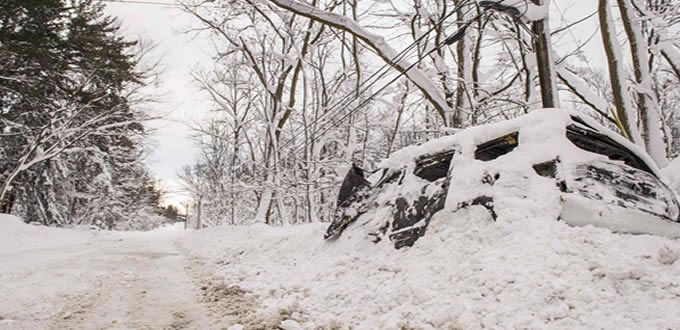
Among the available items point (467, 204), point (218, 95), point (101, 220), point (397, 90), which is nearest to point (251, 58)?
point (218, 95)

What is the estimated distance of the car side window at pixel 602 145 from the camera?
418cm

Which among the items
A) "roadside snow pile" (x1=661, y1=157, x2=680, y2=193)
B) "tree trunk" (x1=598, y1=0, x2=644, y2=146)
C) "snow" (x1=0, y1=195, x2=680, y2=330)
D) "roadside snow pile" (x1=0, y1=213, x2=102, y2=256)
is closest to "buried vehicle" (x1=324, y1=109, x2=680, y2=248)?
"snow" (x1=0, y1=195, x2=680, y2=330)

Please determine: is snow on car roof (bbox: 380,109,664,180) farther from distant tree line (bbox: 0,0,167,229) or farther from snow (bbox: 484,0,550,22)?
distant tree line (bbox: 0,0,167,229)

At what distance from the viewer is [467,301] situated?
9.97ft

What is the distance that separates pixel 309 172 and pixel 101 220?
20.2 meters

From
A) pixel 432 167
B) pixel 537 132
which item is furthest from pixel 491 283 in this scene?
pixel 432 167

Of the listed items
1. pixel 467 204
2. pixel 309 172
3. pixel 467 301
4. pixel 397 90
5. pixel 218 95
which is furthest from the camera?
pixel 218 95

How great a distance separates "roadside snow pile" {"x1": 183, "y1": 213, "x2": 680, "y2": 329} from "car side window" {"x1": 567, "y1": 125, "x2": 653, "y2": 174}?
1309 mm

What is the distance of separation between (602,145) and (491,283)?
8.02ft

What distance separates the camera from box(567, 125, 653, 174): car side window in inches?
165

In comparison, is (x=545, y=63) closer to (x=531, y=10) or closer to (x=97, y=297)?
(x=531, y=10)

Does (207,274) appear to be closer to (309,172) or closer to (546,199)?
(546,199)

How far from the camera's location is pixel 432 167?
17.4ft

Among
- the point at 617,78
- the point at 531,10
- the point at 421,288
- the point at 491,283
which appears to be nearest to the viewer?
the point at 491,283
